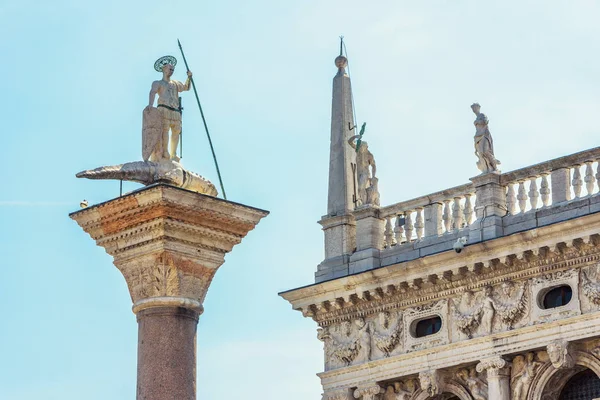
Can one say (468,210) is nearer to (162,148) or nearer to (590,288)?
(590,288)

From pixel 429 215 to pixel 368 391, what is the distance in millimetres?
3043

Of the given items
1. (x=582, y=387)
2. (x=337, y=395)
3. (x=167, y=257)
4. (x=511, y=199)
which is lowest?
(x=167, y=257)

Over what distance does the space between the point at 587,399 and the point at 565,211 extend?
2.85 meters

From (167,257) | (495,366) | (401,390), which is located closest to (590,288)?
(495,366)

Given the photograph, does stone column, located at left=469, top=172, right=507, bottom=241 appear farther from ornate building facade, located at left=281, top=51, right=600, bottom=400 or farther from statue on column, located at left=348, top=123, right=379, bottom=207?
statue on column, located at left=348, top=123, right=379, bottom=207

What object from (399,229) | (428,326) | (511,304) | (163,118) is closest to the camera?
(163,118)

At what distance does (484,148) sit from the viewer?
2888cm

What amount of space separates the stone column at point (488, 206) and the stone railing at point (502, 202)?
6 cm

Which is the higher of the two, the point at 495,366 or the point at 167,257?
the point at 495,366

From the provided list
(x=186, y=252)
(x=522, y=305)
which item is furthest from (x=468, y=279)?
(x=186, y=252)

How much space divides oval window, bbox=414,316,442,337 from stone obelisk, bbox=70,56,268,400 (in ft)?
31.7

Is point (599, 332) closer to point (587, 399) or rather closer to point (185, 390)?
point (587, 399)

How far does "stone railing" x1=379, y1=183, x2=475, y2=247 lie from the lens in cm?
2917

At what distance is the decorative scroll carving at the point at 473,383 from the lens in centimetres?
2819
